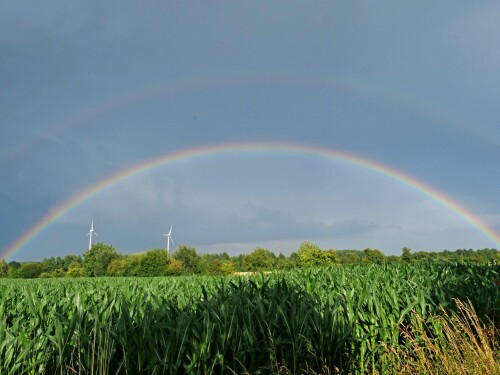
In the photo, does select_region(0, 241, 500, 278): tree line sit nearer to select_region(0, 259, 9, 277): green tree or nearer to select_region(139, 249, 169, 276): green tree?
select_region(139, 249, 169, 276): green tree

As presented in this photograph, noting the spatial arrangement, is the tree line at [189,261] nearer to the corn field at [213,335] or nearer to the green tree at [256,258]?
the green tree at [256,258]

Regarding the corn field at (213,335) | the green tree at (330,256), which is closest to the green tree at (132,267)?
the green tree at (330,256)

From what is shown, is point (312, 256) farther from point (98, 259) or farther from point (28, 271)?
point (28, 271)

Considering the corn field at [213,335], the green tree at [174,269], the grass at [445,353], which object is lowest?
the grass at [445,353]

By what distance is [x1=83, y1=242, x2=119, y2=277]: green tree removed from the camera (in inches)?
3099

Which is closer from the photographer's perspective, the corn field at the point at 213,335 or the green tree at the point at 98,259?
the corn field at the point at 213,335

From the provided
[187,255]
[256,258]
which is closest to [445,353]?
[256,258]

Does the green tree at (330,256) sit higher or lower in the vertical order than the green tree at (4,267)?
lower

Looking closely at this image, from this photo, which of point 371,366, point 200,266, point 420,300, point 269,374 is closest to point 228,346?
point 269,374

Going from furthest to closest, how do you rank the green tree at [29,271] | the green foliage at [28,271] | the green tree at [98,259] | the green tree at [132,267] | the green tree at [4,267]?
the green tree at [4,267] < the green tree at [29,271] < the green foliage at [28,271] < the green tree at [98,259] < the green tree at [132,267]

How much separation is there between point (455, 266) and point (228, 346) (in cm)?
1160

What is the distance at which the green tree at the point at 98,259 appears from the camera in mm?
78725

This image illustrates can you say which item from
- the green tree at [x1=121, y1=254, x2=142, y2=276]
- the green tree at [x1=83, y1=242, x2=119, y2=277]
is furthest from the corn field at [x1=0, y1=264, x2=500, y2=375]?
the green tree at [x1=83, y1=242, x2=119, y2=277]

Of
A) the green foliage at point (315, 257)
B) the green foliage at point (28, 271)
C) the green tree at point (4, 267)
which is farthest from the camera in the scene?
the green tree at point (4, 267)
